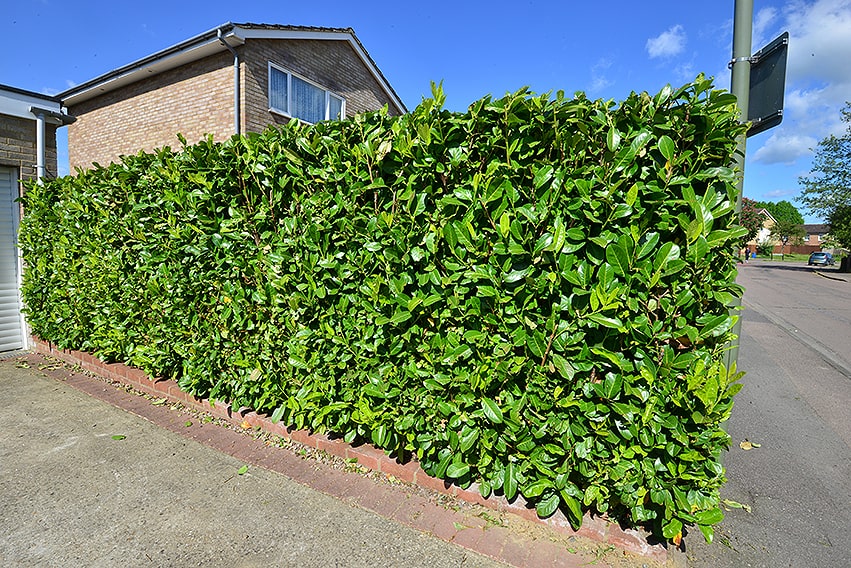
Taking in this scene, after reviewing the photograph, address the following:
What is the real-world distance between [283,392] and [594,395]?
7.45ft

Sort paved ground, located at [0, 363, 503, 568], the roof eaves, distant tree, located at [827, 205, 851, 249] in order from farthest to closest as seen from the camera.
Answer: distant tree, located at [827, 205, 851, 249] → the roof eaves → paved ground, located at [0, 363, 503, 568]

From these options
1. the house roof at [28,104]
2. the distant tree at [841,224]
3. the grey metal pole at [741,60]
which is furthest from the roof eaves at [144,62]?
the distant tree at [841,224]

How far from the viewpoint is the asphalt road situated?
2.50 m

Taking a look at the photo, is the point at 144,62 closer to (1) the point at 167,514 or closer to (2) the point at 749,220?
(1) the point at 167,514

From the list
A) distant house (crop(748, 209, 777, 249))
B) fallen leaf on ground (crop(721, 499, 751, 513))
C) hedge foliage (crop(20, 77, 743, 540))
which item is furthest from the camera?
distant house (crop(748, 209, 777, 249))

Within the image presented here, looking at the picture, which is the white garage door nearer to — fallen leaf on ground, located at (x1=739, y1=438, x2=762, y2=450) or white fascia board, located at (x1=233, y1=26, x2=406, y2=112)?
white fascia board, located at (x1=233, y1=26, x2=406, y2=112)

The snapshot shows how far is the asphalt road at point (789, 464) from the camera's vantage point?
2.50 meters

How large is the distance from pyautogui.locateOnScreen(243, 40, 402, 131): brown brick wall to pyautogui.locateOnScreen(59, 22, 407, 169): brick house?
0.03 m

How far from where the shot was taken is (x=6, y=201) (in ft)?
19.5

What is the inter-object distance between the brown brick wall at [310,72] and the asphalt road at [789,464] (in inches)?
396

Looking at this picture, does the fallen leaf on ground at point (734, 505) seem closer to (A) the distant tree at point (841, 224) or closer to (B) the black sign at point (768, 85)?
(B) the black sign at point (768, 85)

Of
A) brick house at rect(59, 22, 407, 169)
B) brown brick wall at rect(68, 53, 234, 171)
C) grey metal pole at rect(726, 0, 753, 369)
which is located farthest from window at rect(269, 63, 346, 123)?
grey metal pole at rect(726, 0, 753, 369)

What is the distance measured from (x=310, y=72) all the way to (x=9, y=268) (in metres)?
9.40

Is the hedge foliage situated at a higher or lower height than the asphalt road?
higher
